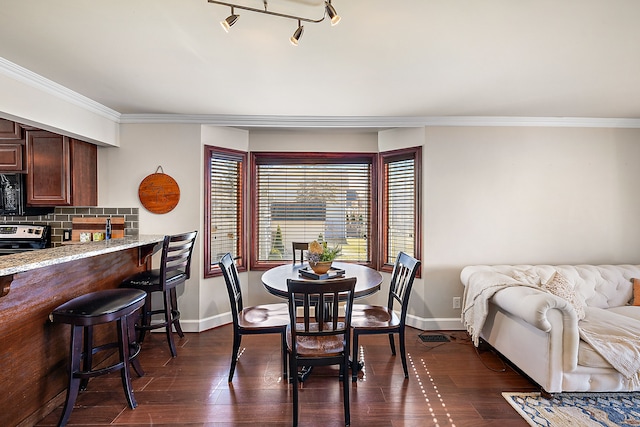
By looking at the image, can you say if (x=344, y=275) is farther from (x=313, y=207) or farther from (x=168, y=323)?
(x=168, y=323)

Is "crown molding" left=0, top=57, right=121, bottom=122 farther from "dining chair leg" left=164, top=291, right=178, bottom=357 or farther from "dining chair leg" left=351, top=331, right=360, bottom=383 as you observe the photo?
"dining chair leg" left=351, top=331, right=360, bottom=383

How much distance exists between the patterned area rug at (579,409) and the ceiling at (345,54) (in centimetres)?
233

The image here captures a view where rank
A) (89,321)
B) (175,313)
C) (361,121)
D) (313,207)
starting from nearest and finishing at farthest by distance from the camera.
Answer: (89,321) < (175,313) < (361,121) < (313,207)

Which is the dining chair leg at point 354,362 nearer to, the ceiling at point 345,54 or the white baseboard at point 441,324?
the white baseboard at point 441,324

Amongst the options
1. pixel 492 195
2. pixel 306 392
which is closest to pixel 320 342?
pixel 306 392

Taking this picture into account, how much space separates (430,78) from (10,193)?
417cm

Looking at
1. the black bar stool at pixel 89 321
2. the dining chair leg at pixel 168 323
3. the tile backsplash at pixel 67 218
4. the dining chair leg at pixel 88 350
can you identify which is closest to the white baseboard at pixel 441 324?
the dining chair leg at pixel 168 323

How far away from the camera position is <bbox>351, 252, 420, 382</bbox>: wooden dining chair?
238cm

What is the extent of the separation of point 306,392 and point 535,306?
1.74 meters

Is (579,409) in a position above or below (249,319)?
below

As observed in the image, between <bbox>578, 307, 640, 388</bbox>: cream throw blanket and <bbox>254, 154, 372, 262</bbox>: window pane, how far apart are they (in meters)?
2.19

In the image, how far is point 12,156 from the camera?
10.2 ft

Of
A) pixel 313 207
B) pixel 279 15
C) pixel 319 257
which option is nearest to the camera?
pixel 279 15

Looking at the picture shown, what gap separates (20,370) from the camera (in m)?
1.86
